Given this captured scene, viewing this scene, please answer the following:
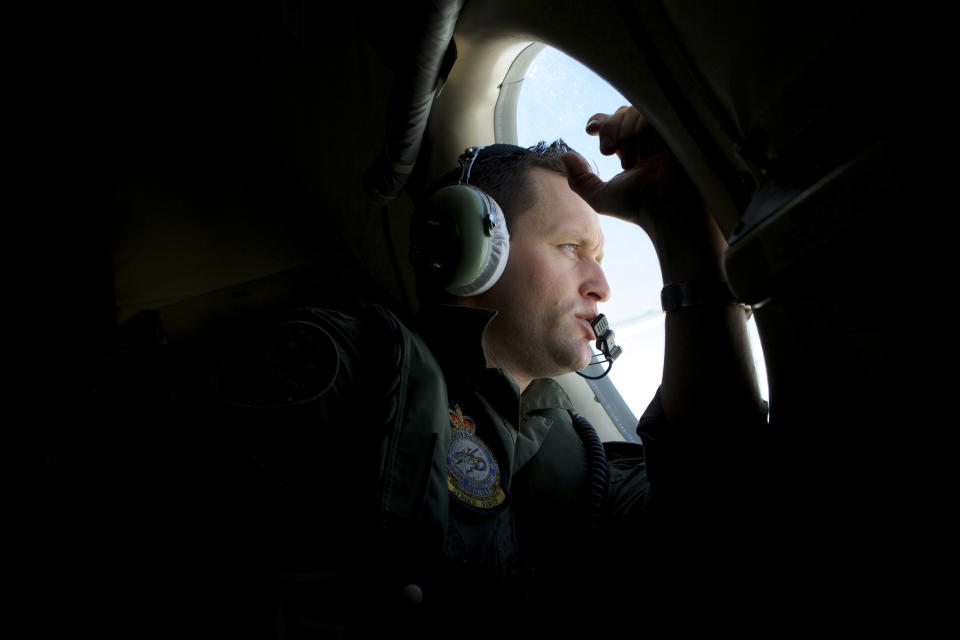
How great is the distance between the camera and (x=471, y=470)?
973 millimetres

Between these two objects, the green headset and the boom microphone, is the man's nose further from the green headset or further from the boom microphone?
the green headset

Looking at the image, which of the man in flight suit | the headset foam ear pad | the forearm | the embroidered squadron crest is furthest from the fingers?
the embroidered squadron crest

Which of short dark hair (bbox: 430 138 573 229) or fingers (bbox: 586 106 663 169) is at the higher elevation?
short dark hair (bbox: 430 138 573 229)

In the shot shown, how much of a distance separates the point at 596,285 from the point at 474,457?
53 cm

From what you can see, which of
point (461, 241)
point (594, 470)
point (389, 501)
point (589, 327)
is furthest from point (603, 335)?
point (389, 501)

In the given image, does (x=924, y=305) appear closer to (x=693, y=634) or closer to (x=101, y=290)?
(x=693, y=634)

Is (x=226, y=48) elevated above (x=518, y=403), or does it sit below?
above

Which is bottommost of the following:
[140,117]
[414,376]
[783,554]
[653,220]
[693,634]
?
[693,634]

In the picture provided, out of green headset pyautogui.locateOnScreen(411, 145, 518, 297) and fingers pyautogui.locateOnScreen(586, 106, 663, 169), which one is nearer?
fingers pyautogui.locateOnScreen(586, 106, 663, 169)

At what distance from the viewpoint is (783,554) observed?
0.67m

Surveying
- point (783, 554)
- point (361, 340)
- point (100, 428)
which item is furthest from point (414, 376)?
point (783, 554)

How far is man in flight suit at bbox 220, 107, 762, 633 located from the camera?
746 millimetres

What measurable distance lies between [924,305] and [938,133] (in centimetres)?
13

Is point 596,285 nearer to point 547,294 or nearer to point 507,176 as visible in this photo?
point 547,294
